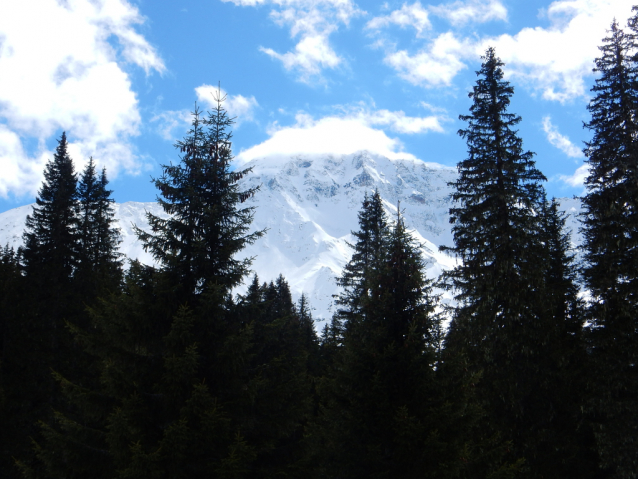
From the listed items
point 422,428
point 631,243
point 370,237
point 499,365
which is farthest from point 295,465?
point 370,237

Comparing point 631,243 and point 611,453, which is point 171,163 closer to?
point 631,243

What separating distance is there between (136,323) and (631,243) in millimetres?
14553

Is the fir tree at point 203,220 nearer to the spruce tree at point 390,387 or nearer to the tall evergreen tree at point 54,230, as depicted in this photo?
the spruce tree at point 390,387

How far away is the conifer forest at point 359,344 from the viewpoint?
8766mm

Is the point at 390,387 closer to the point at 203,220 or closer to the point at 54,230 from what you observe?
the point at 203,220

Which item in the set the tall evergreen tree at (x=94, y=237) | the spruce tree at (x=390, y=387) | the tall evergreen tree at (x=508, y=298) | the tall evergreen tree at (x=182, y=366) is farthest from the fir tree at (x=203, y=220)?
the tall evergreen tree at (x=94, y=237)

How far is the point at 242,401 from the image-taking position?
9289mm

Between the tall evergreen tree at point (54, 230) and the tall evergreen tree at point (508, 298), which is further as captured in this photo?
the tall evergreen tree at point (54, 230)

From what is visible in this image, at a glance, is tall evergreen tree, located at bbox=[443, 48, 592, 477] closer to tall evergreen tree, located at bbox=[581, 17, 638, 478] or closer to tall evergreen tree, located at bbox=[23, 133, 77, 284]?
tall evergreen tree, located at bbox=[581, 17, 638, 478]

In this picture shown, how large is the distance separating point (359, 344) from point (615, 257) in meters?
10.2

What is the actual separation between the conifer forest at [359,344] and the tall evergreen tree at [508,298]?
0.25ft

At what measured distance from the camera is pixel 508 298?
14.7 metres

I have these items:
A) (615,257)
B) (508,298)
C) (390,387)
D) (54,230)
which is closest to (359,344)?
(390,387)

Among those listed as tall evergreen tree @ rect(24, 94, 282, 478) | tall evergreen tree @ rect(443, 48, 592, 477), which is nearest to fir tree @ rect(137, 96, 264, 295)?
tall evergreen tree @ rect(24, 94, 282, 478)
